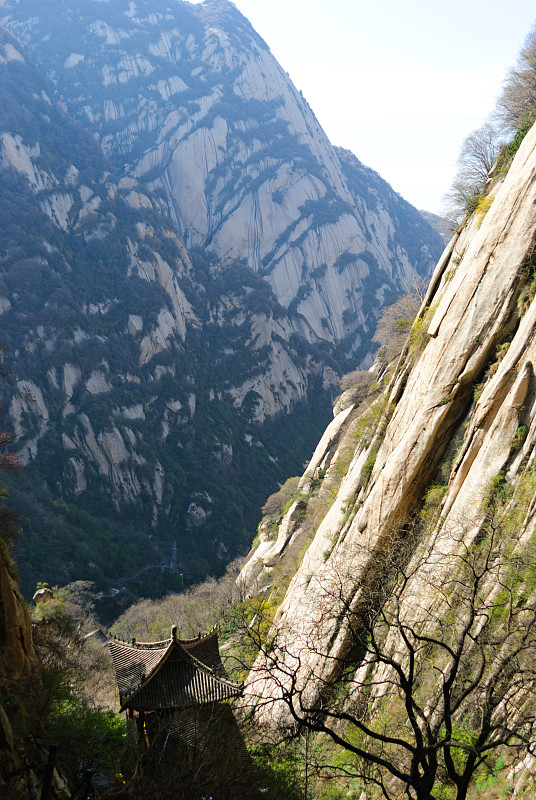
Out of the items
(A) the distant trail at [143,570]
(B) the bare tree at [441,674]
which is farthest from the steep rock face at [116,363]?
(B) the bare tree at [441,674]

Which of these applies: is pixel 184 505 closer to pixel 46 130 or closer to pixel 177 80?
pixel 46 130

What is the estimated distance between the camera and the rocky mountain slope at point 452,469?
11.7 metres

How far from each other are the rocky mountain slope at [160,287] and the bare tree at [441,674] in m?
25.6

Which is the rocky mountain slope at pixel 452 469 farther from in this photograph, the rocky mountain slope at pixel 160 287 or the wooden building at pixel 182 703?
the rocky mountain slope at pixel 160 287

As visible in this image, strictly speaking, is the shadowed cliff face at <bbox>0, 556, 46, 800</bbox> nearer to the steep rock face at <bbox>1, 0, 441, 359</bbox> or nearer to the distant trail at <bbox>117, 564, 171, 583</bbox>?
the distant trail at <bbox>117, 564, 171, 583</bbox>

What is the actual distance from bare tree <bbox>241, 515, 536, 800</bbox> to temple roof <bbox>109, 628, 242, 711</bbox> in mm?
3365

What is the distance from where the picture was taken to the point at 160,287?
92.8m

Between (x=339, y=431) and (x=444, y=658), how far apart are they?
102ft

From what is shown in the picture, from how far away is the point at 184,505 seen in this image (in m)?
74.6

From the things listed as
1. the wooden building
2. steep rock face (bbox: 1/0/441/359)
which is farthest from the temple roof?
steep rock face (bbox: 1/0/441/359)

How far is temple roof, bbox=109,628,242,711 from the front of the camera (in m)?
16.8

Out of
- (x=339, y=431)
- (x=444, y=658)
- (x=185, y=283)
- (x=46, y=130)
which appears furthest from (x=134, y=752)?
(x=46, y=130)

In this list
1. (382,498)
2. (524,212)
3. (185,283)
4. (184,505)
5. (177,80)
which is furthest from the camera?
(177,80)

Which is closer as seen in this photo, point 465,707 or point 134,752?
point 465,707
